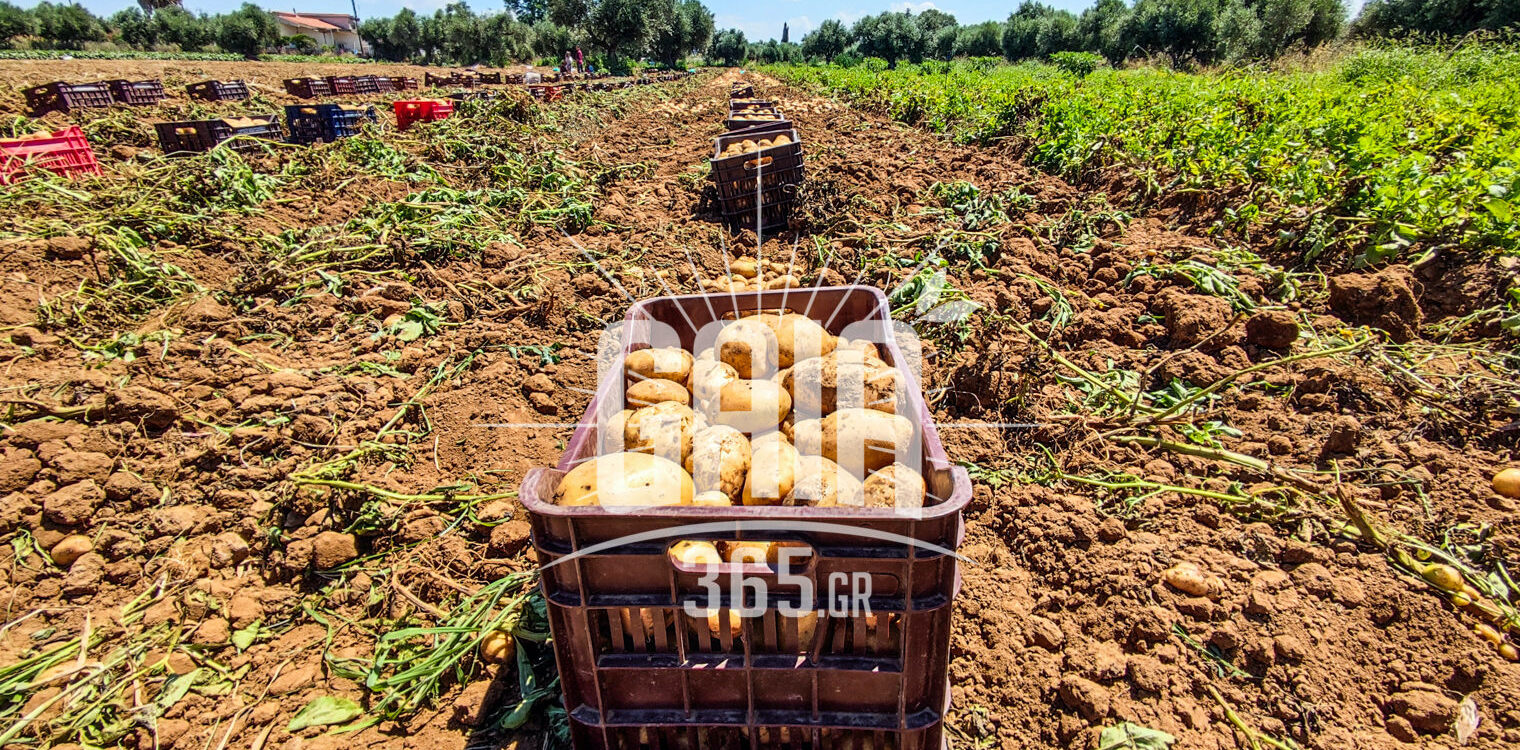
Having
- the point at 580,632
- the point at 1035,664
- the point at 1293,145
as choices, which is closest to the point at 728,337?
the point at 580,632

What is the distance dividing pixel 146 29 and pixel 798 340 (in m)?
100

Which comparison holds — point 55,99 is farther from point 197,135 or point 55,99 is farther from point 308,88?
point 308,88

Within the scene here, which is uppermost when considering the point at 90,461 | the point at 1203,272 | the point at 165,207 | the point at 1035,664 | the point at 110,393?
the point at 165,207

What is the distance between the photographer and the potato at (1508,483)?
2332 millimetres

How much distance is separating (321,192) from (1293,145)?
31.5 ft

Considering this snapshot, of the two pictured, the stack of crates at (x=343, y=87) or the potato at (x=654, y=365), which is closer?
the potato at (x=654, y=365)

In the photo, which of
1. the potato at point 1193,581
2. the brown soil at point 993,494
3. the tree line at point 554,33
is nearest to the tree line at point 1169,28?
the tree line at point 554,33

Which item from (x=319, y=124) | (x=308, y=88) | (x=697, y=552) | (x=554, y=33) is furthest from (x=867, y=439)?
(x=554, y=33)

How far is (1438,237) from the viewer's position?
12.3 ft

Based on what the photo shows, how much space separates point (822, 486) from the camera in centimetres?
176

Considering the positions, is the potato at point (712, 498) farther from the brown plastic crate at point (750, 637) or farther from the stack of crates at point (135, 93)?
the stack of crates at point (135, 93)

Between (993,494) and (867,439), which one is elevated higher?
(867,439)

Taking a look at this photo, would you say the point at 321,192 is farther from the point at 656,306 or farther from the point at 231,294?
the point at 656,306

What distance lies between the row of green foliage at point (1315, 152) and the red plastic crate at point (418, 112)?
9134 millimetres
